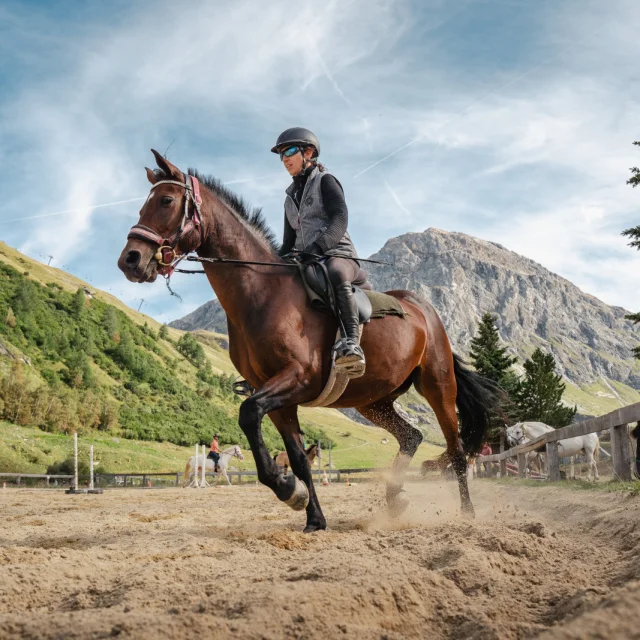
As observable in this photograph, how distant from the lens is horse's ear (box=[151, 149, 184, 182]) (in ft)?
17.9

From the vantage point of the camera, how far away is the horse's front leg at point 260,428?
4762 mm

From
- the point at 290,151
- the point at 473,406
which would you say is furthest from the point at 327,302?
the point at 473,406

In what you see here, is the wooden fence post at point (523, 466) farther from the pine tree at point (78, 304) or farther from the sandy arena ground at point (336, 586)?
the pine tree at point (78, 304)

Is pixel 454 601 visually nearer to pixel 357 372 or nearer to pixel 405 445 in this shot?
pixel 357 372

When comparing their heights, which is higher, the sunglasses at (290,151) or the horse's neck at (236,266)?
the sunglasses at (290,151)

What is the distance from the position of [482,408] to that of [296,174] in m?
3.86

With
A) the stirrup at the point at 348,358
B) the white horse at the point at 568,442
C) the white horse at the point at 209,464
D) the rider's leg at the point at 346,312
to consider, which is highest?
the rider's leg at the point at 346,312

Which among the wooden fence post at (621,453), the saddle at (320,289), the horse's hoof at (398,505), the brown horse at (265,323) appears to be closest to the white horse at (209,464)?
the wooden fence post at (621,453)

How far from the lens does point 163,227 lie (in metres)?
5.27

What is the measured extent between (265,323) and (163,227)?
1238 mm

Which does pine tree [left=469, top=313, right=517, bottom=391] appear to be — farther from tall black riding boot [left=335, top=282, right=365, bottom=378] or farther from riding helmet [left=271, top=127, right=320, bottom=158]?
tall black riding boot [left=335, top=282, right=365, bottom=378]

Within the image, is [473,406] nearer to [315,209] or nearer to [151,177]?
[315,209]

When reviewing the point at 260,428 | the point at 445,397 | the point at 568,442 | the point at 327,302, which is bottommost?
the point at 568,442

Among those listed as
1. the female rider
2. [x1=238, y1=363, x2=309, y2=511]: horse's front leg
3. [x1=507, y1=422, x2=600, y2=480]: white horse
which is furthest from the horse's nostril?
[x1=507, y1=422, x2=600, y2=480]: white horse
